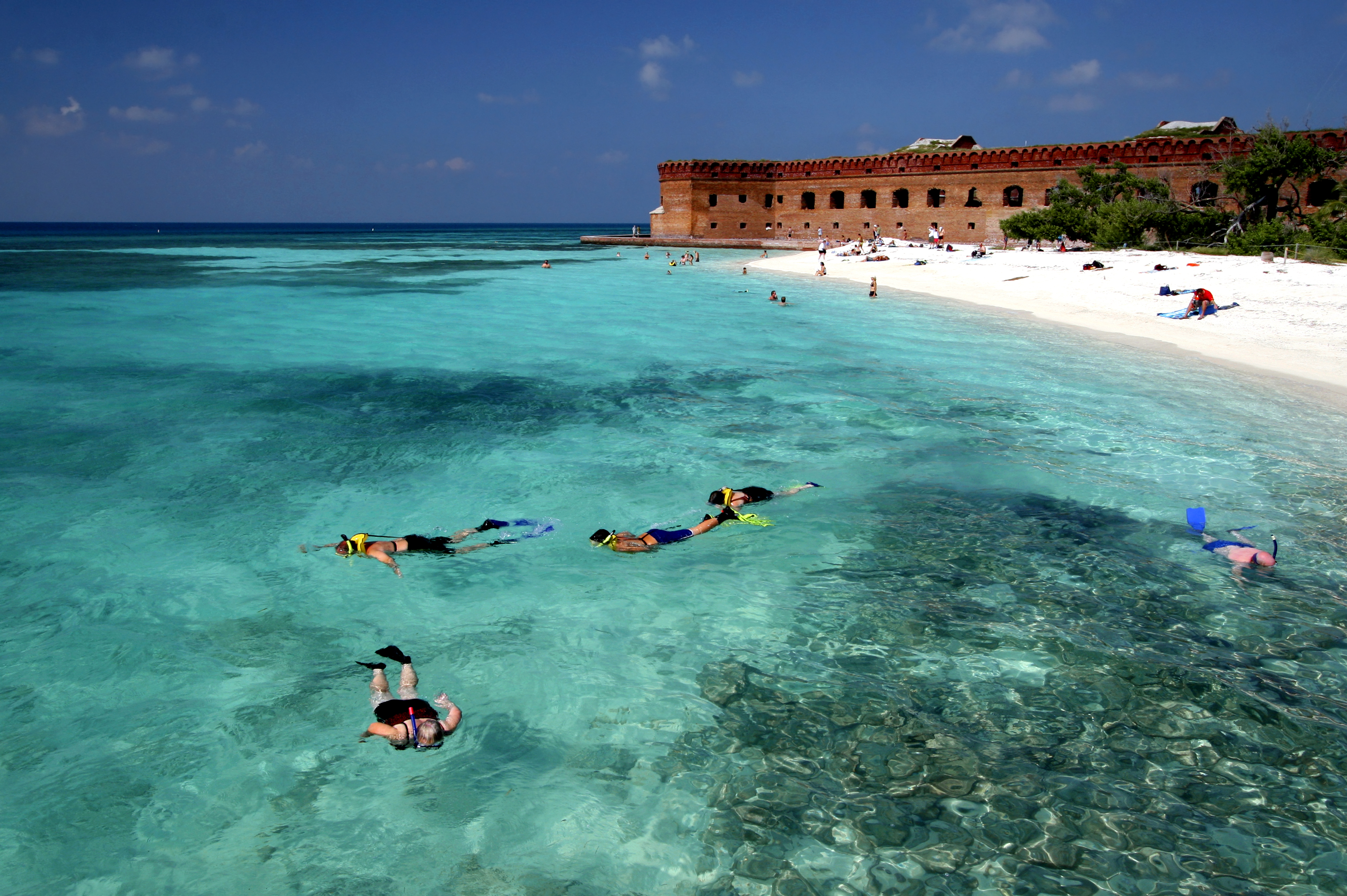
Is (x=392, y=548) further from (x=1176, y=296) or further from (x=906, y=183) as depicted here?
(x=906, y=183)

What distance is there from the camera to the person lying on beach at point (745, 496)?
28.1ft

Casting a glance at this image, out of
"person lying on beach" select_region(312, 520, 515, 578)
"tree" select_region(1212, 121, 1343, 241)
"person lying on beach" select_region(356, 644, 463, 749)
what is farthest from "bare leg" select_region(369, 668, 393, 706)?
"tree" select_region(1212, 121, 1343, 241)

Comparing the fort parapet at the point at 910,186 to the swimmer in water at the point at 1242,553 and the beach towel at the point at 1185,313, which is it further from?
the swimmer in water at the point at 1242,553

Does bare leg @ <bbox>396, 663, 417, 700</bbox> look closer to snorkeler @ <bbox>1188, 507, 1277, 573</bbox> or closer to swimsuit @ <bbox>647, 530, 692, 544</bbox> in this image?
swimsuit @ <bbox>647, 530, 692, 544</bbox>

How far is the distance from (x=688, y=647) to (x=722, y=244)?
168 feet

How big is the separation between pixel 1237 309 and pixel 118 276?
43.9m

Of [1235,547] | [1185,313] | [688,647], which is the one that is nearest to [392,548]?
[688,647]

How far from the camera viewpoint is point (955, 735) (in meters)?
4.94

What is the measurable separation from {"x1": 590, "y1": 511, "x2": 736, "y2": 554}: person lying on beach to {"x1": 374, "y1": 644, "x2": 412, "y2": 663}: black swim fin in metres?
2.33

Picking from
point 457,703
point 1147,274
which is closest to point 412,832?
point 457,703

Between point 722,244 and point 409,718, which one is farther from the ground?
point 722,244

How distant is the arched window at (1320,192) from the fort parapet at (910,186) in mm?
170

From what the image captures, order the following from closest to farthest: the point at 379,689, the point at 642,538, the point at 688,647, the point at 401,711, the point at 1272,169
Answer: the point at 401,711 → the point at 379,689 → the point at 688,647 → the point at 642,538 → the point at 1272,169

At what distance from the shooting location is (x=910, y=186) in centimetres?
4816
